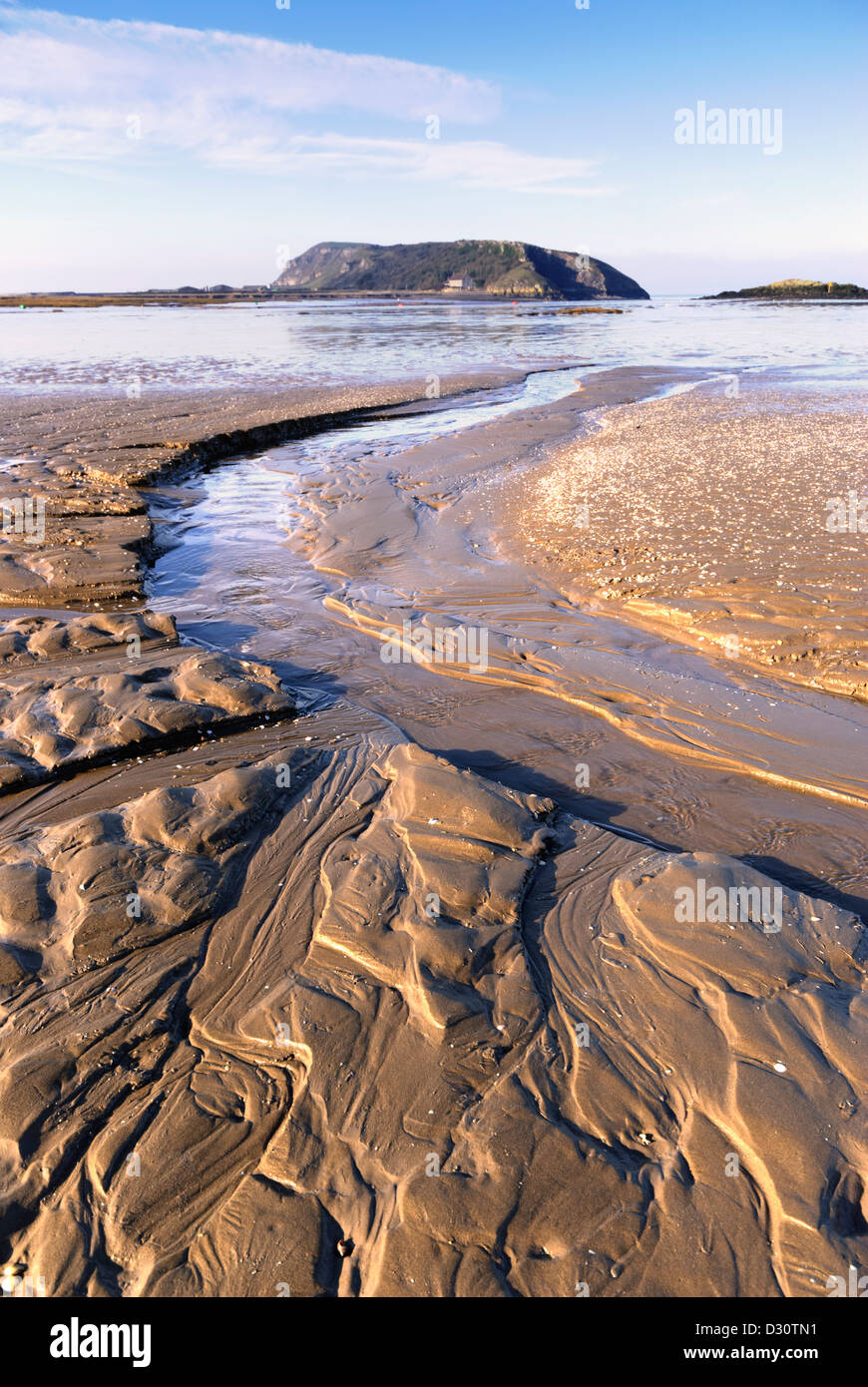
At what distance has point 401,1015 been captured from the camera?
3.16 meters

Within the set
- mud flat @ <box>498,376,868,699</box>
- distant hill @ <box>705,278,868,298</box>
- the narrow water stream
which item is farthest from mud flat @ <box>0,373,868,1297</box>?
distant hill @ <box>705,278,868,298</box>

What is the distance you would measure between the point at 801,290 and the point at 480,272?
67.0 meters

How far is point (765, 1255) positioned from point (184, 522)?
11.5 metres

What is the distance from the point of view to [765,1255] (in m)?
2.38

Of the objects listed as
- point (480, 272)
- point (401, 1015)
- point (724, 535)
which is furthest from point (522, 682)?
point (480, 272)

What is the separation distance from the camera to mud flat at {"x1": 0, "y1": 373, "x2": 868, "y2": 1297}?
7.99ft

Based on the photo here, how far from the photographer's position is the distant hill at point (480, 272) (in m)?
150

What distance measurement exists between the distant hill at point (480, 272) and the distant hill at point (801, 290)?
36.6 m

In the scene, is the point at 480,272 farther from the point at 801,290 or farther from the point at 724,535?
the point at 724,535

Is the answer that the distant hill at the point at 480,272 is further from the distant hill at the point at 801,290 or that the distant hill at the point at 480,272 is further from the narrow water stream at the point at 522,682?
the narrow water stream at the point at 522,682

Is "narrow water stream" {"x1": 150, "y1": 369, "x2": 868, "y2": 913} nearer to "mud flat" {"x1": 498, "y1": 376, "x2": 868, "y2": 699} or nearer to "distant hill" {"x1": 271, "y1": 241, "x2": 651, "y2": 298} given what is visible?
"mud flat" {"x1": 498, "y1": 376, "x2": 868, "y2": 699}

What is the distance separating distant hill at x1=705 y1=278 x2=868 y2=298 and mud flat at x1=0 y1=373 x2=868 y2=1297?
449 feet
